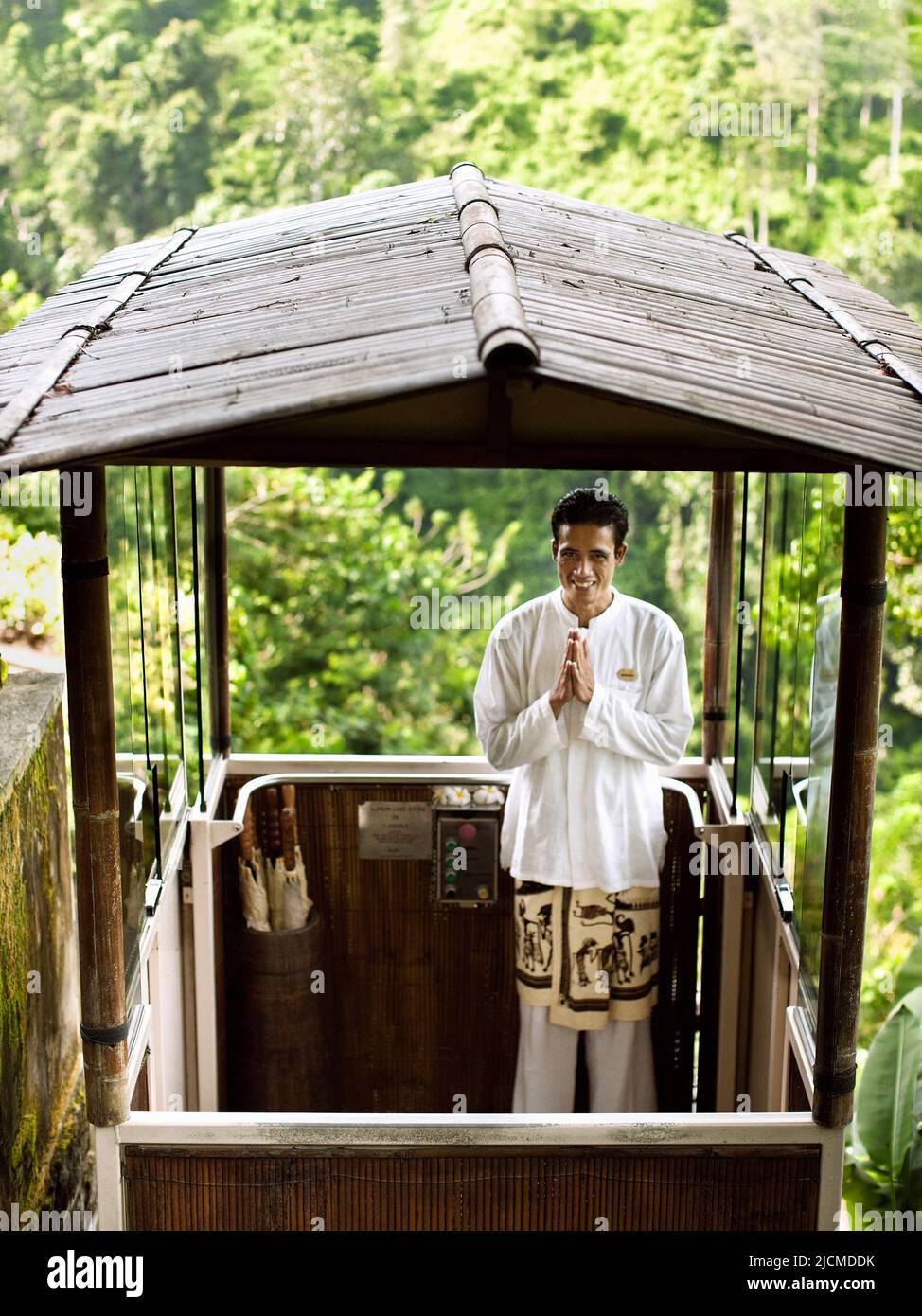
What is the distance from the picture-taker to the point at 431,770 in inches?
175

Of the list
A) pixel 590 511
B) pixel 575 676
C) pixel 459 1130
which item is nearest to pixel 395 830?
pixel 575 676

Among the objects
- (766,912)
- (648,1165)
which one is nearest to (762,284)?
(766,912)

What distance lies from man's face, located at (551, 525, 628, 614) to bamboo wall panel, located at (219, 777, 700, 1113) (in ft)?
2.73

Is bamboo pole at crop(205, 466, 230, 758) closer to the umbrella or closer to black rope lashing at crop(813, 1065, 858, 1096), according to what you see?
the umbrella

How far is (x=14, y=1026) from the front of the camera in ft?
12.3

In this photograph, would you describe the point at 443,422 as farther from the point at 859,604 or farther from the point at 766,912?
the point at 766,912

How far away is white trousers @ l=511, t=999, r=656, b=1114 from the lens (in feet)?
13.2

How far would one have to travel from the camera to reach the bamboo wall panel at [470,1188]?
3002mm

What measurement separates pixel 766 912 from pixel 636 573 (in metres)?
12.5

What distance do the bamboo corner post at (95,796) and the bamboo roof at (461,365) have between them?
22 cm

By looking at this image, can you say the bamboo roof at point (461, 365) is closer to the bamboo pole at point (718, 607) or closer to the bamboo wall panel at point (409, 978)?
the bamboo pole at point (718, 607)

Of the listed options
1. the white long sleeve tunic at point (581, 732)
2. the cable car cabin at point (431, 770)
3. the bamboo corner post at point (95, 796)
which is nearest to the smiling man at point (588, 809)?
the white long sleeve tunic at point (581, 732)

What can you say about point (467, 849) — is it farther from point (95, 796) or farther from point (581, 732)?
point (95, 796)

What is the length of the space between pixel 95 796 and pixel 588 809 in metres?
1.43
